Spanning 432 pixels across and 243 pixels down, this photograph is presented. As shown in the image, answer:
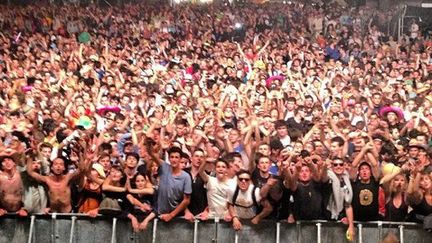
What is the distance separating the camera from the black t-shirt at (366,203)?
8.97 m

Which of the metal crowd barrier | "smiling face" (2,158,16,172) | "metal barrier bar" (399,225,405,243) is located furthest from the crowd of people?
"metal barrier bar" (399,225,405,243)

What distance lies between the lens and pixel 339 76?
1658cm

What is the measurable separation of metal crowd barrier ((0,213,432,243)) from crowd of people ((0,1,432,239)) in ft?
0.41

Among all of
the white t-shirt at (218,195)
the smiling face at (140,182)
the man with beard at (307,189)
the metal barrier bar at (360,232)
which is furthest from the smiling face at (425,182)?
the smiling face at (140,182)

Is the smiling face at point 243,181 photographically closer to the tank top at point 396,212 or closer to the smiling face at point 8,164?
the tank top at point 396,212

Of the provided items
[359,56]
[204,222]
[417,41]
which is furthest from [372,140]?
[417,41]

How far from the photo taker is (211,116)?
1269 centimetres

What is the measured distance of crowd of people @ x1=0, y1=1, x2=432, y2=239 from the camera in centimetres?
905

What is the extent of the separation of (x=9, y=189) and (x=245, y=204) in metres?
2.62

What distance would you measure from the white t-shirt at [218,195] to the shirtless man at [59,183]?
1483 millimetres

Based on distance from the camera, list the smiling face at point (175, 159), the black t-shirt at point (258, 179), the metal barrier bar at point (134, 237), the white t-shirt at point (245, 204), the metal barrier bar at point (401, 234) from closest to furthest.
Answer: the metal barrier bar at point (401, 234)
the metal barrier bar at point (134, 237)
the white t-shirt at point (245, 204)
the black t-shirt at point (258, 179)
the smiling face at point (175, 159)

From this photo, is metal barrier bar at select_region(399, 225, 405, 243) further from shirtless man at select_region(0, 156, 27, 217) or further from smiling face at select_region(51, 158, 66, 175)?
shirtless man at select_region(0, 156, 27, 217)

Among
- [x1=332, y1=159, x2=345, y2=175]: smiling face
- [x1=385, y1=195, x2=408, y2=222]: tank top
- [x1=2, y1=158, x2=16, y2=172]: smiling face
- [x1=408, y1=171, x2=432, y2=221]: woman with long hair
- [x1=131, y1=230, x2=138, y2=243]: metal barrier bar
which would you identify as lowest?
[x1=131, y1=230, x2=138, y2=243]: metal barrier bar

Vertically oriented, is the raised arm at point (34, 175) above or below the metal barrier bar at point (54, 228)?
above
